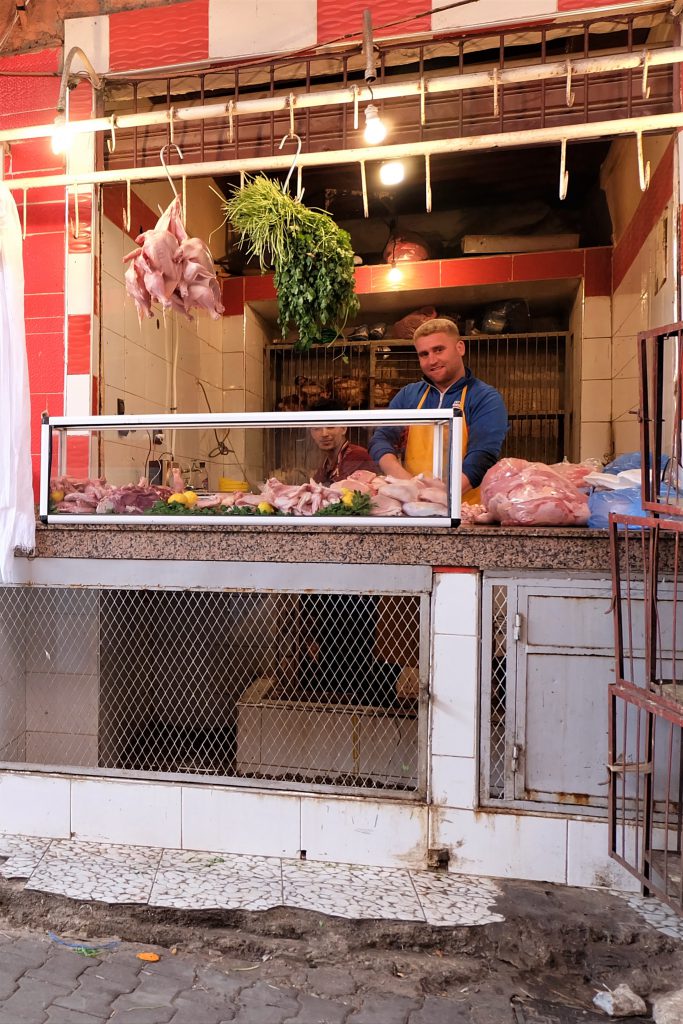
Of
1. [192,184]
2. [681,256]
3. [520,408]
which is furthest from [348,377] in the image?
[681,256]

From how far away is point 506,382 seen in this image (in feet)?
20.4

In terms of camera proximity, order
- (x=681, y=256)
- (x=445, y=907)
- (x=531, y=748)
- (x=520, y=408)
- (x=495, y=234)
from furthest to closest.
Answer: (x=520, y=408) < (x=495, y=234) < (x=681, y=256) < (x=531, y=748) < (x=445, y=907)

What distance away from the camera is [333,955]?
225 centimetres

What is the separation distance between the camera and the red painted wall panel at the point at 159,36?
3842 millimetres

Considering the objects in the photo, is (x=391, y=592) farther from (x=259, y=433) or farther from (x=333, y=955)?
(x=259, y=433)

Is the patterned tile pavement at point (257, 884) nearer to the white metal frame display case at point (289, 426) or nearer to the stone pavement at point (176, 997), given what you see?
the stone pavement at point (176, 997)

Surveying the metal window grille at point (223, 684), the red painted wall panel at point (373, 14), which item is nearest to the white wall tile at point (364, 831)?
the metal window grille at point (223, 684)

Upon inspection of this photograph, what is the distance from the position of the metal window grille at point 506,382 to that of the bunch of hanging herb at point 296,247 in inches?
108

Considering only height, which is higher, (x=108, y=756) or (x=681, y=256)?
(x=681, y=256)

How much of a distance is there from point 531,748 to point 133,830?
1.63 m

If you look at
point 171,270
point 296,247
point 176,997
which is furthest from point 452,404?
point 176,997

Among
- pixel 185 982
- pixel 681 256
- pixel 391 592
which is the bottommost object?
pixel 185 982

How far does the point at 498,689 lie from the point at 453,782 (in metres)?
0.39

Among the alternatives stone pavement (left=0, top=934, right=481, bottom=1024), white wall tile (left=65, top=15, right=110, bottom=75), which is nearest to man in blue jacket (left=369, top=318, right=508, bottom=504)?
stone pavement (left=0, top=934, right=481, bottom=1024)
